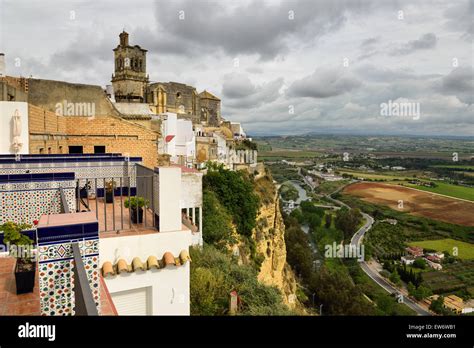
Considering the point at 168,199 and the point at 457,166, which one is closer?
the point at 168,199

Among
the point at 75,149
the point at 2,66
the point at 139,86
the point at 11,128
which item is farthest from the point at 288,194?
the point at 11,128

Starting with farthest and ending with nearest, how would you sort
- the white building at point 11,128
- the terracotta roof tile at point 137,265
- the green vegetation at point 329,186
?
the green vegetation at point 329,186, the white building at point 11,128, the terracotta roof tile at point 137,265

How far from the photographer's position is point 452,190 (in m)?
70.7

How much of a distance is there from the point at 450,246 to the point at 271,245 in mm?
53957

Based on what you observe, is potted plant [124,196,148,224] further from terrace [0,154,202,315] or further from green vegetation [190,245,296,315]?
green vegetation [190,245,296,315]

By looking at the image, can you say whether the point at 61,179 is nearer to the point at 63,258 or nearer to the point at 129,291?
the point at 129,291

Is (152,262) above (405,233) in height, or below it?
above

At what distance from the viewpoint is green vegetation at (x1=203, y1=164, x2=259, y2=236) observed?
20.8 m

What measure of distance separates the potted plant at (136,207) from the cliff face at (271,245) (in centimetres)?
1753

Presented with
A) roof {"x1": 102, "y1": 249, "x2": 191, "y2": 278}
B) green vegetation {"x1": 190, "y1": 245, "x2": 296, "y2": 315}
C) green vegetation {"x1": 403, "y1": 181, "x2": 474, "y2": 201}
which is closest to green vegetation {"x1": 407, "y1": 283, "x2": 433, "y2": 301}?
green vegetation {"x1": 403, "y1": 181, "x2": 474, "y2": 201}

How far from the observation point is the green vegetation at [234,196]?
20806 mm

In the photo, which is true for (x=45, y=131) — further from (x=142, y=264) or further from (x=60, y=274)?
(x=60, y=274)

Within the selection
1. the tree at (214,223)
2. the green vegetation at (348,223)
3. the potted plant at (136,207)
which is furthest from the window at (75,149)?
the green vegetation at (348,223)

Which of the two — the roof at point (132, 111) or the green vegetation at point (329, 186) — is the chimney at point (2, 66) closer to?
the roof at point (132, 111)
